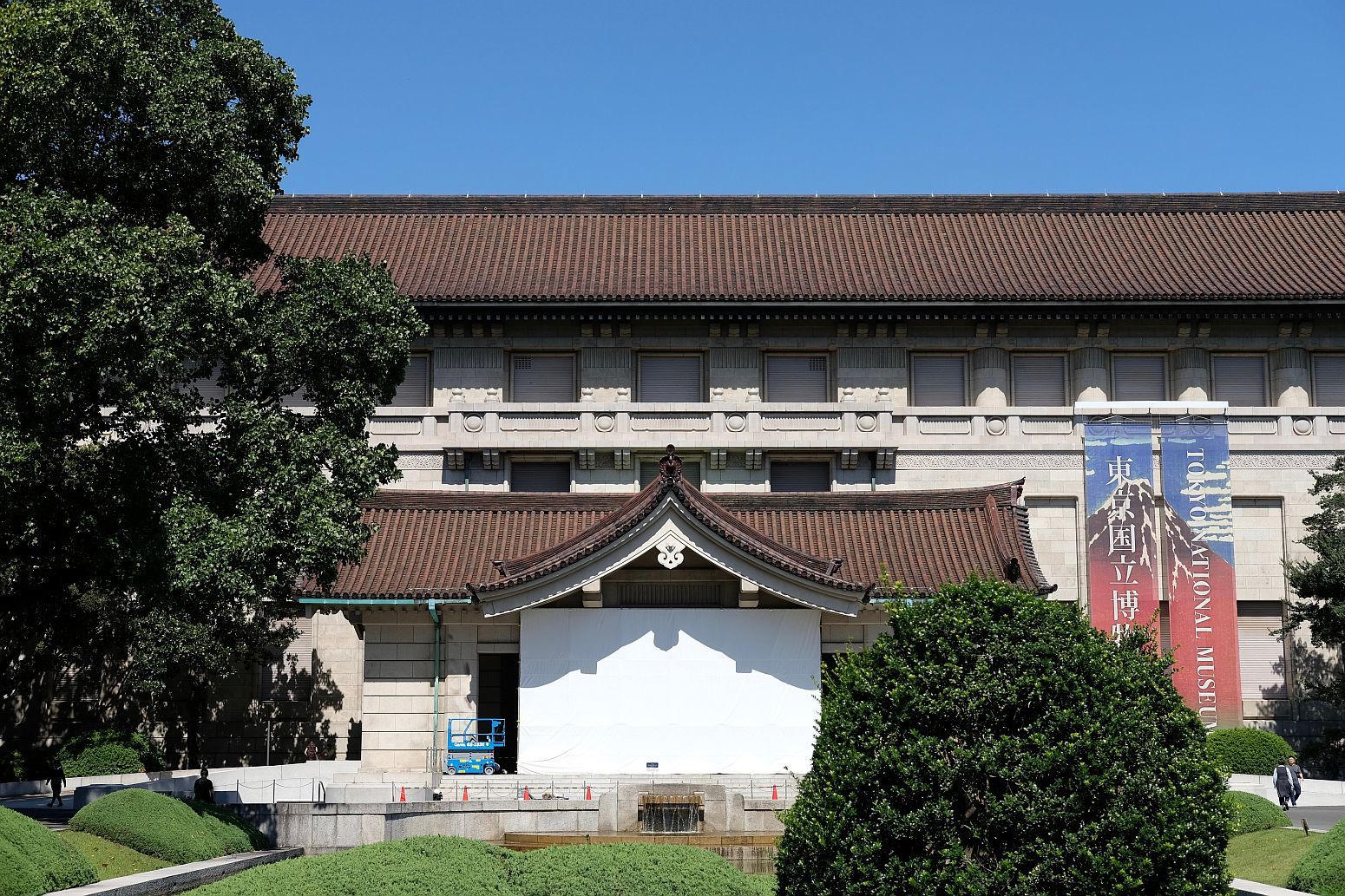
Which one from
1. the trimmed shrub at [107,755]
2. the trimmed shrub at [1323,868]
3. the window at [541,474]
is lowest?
the trimmed shrub at [107,755]

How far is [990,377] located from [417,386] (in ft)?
53.9

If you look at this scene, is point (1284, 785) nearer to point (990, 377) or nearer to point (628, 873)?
point (990, 377)

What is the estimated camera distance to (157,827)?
58.1 ft

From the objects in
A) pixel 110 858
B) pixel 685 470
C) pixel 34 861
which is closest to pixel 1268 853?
pixel 110 858

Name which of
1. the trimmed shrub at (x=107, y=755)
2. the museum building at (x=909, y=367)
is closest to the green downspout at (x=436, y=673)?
the museum building at (x=909, y=367)

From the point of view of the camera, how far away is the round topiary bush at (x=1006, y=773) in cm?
1133

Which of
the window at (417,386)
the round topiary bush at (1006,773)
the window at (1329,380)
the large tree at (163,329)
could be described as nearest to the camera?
the round topiary bush at (1006,773)

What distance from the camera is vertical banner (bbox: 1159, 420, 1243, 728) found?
3625cm

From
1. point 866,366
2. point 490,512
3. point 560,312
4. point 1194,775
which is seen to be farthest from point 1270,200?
point 1194,775

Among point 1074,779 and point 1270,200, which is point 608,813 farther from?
point 1270,200

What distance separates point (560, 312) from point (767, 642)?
674 inches

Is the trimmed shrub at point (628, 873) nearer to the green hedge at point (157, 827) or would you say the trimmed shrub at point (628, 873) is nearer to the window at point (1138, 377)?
the green hedge at point (157, 827)

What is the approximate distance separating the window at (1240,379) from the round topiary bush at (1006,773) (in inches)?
1235

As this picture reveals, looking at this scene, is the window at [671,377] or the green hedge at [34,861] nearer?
the green hedge at [34,861]
